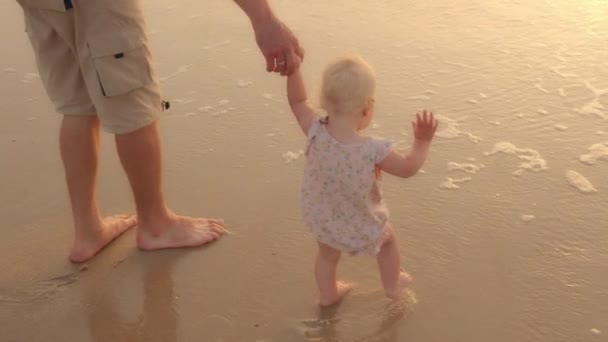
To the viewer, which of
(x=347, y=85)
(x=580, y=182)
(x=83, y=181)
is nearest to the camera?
(x=347, y=85)

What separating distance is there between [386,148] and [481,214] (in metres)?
0.96

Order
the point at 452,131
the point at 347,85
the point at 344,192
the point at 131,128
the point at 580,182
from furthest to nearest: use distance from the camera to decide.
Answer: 1. the point at 452,131
2. the point at 580,182
3. the point at 131,128
4. the point at 344,192
5. the point at 347,85

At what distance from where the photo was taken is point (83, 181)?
280 centimetres

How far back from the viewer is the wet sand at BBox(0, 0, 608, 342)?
2471mm

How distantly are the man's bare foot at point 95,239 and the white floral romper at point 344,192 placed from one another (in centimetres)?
94

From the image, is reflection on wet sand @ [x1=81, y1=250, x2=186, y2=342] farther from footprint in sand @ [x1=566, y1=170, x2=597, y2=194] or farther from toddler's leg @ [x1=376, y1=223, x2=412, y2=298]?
footprint in sand @ [x1=566, y1=170, x2=597, y2=194]

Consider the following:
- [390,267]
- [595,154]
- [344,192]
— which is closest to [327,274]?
[390,267]

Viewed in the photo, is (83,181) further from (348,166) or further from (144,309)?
(348,166)

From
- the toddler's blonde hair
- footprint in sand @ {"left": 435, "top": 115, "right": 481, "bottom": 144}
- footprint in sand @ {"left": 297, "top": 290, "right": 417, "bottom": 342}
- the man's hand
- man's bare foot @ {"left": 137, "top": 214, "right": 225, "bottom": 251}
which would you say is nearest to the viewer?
the toddler's blonde hair

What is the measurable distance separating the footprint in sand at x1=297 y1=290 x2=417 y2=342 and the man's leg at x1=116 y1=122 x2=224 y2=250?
643 mm

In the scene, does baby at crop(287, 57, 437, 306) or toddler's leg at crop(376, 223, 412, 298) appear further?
toddler's leg at crop(376, 223, 412, 298)

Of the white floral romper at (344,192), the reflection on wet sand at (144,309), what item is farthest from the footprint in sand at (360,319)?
the reflection on wet sand at (144,309)

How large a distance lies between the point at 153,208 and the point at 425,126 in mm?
1204

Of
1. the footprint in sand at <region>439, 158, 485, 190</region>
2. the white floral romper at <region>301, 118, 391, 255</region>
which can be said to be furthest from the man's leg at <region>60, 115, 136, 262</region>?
the footprint in sand at <region>439, 158, 485, 190</region>
